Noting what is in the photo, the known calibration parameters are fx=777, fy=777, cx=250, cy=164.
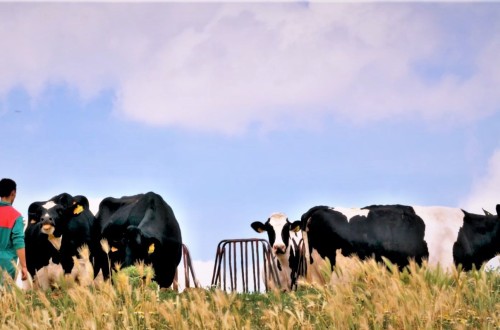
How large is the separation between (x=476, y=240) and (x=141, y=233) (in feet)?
24.5

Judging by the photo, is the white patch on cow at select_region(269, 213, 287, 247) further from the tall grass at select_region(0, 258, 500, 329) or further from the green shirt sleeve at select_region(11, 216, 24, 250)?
the tall grass at select_region(0, 258, 500, 329)

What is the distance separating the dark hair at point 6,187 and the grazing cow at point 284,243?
26.5ft

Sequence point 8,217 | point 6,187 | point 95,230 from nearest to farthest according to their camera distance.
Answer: point 8,217
point 6,187
point 95,230

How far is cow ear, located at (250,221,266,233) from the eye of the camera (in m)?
19.3

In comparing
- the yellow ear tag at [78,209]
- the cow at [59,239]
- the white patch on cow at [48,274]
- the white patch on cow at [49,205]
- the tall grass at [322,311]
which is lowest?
the tall grass at [322,311]

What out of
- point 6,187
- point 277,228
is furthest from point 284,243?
point 6,187

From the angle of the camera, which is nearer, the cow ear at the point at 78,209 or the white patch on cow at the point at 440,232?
the white patch on cow at the point at 440,232

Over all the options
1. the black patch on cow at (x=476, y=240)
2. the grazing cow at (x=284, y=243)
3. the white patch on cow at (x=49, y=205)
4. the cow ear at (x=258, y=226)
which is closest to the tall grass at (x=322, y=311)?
the black patch on cow at (x=476, y=240)

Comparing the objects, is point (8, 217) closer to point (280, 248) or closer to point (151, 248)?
point (151, 248)

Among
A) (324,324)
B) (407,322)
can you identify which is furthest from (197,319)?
(407,322)

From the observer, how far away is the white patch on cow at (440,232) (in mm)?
16656

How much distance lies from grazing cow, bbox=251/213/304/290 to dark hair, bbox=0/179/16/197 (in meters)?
8.08

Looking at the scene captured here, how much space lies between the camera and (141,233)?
14.7 meters

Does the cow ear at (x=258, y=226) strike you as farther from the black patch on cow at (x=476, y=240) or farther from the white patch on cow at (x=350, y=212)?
the black patch on cow at (x=476, y=240)
